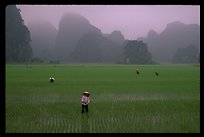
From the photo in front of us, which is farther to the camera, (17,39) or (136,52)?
(136,52)

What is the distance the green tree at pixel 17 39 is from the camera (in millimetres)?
45562

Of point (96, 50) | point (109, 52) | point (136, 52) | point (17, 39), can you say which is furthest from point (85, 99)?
point (96, 50)

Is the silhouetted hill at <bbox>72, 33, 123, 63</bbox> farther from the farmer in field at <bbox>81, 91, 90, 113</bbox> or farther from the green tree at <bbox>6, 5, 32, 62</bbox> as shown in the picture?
the farmer in field at <bbox>81, 91, 90, 113</bbox>

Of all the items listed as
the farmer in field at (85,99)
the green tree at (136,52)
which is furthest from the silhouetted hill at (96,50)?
the farmer in field at (85,99)

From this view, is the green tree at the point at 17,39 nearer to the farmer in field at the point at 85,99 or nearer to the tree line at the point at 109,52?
the tree line at the point at 109,52

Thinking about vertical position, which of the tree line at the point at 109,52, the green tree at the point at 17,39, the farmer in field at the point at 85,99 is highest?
the tree line at the point at 109,52

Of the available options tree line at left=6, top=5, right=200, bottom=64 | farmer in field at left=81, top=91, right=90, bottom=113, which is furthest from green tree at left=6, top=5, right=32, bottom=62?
farmer in field at left=81, top=91, right=90, bottom=113

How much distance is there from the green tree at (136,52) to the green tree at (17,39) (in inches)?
762

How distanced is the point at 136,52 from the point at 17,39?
22746 millimetres

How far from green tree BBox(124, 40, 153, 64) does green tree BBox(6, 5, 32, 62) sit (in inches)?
762

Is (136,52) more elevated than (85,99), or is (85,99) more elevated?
(136,52)

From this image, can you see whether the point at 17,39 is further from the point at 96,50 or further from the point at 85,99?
the point at 85,99

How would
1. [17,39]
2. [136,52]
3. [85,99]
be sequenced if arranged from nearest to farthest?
[85,99] < [17,39] < [136,52]

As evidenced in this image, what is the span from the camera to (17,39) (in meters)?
47.1
